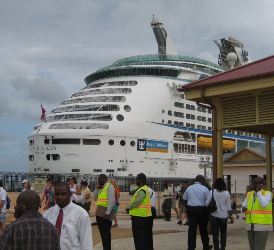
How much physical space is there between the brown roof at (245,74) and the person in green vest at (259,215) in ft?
16.3

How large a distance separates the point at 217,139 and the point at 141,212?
556cm

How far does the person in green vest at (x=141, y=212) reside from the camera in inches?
356

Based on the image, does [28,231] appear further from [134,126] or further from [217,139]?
[134,126]

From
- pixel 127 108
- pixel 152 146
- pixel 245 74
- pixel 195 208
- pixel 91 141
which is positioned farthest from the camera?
pixel 127 108

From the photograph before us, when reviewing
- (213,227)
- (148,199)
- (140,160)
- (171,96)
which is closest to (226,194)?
(213,227)

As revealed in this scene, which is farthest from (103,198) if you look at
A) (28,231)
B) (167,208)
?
(167,208)

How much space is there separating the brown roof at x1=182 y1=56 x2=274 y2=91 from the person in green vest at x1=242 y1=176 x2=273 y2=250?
4.96 meters

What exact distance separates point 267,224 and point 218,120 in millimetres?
6109

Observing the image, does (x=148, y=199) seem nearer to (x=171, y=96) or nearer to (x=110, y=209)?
(x=110, y=209)

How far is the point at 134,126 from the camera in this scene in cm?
5297

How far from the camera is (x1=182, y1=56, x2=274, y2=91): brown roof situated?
42.5 ft

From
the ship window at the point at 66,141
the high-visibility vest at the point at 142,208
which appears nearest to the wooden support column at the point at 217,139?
the high-visibility vest at the point at 142,208

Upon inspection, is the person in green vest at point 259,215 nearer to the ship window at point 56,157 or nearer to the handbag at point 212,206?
the handbag at point 212,206

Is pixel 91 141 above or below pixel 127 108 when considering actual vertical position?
below
